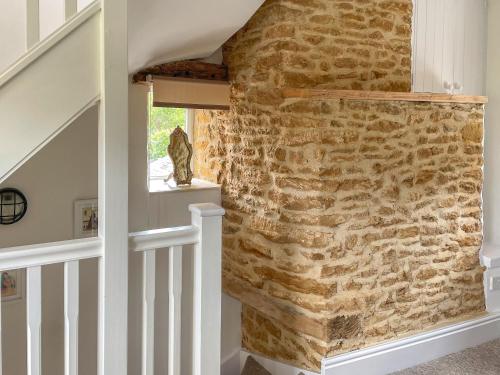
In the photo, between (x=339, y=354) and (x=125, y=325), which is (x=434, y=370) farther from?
(x=125, y=325)

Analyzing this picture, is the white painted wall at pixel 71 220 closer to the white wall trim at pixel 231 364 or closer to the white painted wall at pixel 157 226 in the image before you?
the white painted wall at pixel 157 226

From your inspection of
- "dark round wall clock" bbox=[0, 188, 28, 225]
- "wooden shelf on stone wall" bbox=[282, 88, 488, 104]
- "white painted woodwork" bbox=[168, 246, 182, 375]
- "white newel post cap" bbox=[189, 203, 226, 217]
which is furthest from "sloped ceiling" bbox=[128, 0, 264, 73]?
"white painted woodwork" bbox=[168, 246, 182, 375]

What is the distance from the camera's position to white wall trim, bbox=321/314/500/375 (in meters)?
3.22

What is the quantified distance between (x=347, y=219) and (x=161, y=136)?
5.10 ft

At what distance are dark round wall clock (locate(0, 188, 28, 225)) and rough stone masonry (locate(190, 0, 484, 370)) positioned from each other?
1432mm

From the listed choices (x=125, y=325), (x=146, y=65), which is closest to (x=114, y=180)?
(x=125, y=325)

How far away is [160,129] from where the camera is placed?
379 centimetres

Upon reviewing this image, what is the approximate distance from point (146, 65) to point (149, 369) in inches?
78.4

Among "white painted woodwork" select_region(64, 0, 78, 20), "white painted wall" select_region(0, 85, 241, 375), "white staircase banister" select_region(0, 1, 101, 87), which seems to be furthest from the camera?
"white painted wall" select_region(0, 85, 241, 375)

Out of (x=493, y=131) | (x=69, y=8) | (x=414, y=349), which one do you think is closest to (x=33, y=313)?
(x=69, y=8)

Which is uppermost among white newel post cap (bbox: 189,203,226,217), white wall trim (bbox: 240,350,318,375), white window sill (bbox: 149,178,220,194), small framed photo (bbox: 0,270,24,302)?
white window sill (bbox: 149,178,220,194)

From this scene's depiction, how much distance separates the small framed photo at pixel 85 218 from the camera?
325cm

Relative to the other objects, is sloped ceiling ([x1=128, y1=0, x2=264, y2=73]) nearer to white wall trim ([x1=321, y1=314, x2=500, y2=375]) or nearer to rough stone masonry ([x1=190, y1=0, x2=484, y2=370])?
rough stone masonry ([x1=190, y1=0, x2=484, y2=370])

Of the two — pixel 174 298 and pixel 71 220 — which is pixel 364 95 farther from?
pixel 71 220
